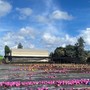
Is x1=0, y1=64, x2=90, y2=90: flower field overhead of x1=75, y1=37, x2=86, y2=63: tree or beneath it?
beneath

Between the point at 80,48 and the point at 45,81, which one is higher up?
the point at 80,48

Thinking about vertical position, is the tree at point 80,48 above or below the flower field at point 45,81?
above

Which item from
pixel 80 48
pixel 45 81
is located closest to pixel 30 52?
pixel 80 48

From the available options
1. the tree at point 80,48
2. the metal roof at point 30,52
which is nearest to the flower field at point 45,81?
the tree at point 80,48

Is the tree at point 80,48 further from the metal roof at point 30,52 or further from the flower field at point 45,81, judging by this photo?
the flower field at point 45,81

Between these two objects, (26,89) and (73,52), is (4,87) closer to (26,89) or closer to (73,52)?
(26,89)

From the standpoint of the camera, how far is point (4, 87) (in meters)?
16.7

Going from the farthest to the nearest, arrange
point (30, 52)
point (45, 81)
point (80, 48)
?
point (30, 52)
point (80, 48)
point (45, 81)

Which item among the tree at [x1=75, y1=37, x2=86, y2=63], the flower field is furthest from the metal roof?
the flower field

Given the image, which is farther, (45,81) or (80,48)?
(80,48)

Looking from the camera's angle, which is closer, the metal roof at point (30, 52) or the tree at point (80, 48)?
the tree at point (80, 48)

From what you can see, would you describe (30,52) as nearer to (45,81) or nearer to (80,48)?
(80,48)

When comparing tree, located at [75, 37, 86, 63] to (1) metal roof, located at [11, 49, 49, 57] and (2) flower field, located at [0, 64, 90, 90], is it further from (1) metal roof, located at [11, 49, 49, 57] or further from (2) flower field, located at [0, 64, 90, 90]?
(2) flower field, located at [0, 64, 90, 90]

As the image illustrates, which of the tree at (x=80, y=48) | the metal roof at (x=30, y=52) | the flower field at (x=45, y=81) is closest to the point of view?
the flower field at (x=45, y=81)
